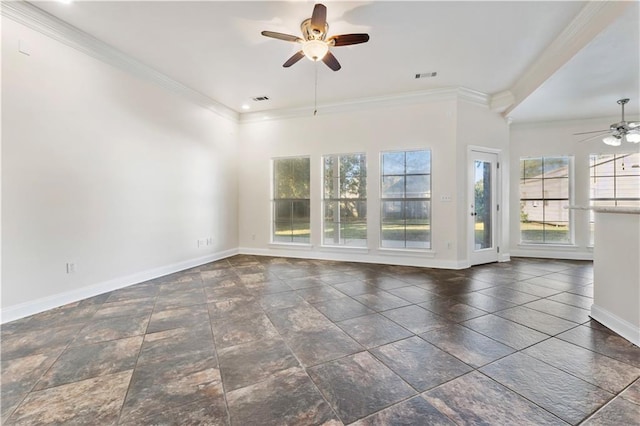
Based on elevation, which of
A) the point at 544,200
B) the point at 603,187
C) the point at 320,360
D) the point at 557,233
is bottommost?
the point at 320,360

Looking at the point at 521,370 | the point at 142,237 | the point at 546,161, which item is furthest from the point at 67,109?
the point at 546,161

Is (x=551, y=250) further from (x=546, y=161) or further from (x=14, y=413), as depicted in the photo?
(x=14, y=413)

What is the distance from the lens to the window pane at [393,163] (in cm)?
524

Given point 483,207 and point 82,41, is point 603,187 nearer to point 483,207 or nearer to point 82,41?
point 483,207

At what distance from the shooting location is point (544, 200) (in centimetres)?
603

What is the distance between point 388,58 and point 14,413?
185 inches

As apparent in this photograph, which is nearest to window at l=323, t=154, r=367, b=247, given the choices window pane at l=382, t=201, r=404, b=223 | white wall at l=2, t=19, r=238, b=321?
window pane at l=382, t=201, r=404, b=223

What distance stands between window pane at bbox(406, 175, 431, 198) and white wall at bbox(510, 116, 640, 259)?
2.41 m

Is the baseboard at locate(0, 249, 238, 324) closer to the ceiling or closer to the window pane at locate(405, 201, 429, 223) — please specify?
the ceiling

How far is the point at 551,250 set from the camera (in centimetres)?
591

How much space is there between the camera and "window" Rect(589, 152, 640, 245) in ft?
18.0

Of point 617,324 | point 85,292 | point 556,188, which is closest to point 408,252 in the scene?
point 617,324

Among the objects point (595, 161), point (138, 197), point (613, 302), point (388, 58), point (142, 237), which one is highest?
point (388, 58)

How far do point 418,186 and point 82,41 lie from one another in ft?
17.3
